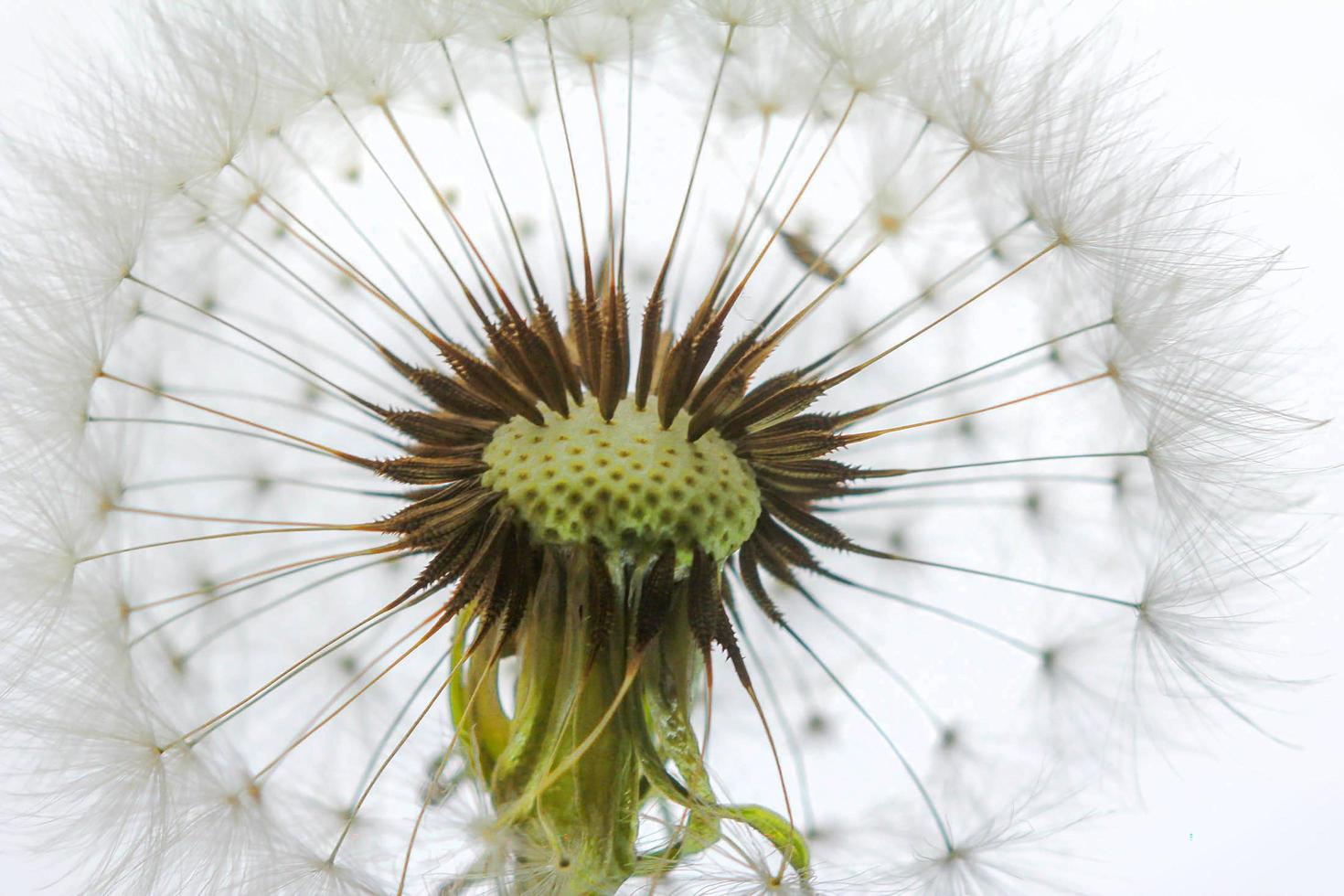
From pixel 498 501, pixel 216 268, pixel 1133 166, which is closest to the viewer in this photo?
pixel 498 501

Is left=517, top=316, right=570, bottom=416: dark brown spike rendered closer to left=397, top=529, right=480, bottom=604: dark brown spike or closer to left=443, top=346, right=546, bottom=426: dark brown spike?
left=443, top=346, right=546, bottom=426: dark brown spike

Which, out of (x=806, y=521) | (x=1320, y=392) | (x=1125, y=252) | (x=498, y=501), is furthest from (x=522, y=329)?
(x=1320, y=392)

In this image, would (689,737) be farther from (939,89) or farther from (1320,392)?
(1320,392)

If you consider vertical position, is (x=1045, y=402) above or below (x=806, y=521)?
above

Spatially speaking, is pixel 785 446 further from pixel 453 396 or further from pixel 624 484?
pixel 453 396

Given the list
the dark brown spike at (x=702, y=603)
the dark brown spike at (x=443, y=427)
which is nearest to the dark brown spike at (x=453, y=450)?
the dark brown spike at (x=443, y=427)

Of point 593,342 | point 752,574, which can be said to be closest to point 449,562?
point 593,342
